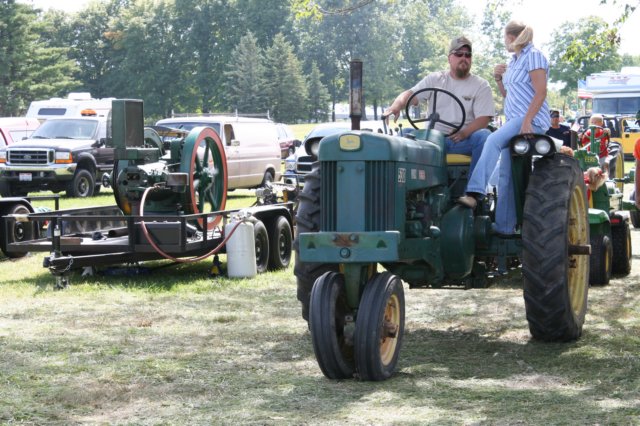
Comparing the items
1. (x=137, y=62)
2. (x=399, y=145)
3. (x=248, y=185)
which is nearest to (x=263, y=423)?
(x=399, y=145)

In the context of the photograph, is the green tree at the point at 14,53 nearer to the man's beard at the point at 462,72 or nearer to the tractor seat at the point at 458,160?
the man's beard at the point at 462,72

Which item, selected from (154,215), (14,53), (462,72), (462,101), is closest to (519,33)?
(462,72)

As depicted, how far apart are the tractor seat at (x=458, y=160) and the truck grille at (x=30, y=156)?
1879 centimetres

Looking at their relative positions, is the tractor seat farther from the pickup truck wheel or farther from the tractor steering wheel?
the pickup truck wheel

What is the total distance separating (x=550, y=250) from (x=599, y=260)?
13.3 ft

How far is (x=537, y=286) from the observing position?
308 inches

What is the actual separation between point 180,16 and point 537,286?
9121 cm

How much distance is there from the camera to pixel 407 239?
748 cm

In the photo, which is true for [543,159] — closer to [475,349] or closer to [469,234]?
[469,234]

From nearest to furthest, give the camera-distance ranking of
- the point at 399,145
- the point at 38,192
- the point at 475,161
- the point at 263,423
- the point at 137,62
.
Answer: the point at 263,423
the point at 399,145
the point at 475,161
the point at 38,192
the point at 137,62

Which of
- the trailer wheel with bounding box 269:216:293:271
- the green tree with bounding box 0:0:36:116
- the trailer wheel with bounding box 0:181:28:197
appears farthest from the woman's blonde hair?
the green tree with bounding box 0:0:36:116

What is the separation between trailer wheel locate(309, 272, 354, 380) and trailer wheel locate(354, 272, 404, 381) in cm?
13

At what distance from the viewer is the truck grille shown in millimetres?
25859

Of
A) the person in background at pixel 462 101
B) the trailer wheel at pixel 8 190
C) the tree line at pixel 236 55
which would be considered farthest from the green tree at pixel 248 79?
the person in background at pixel 462 101
